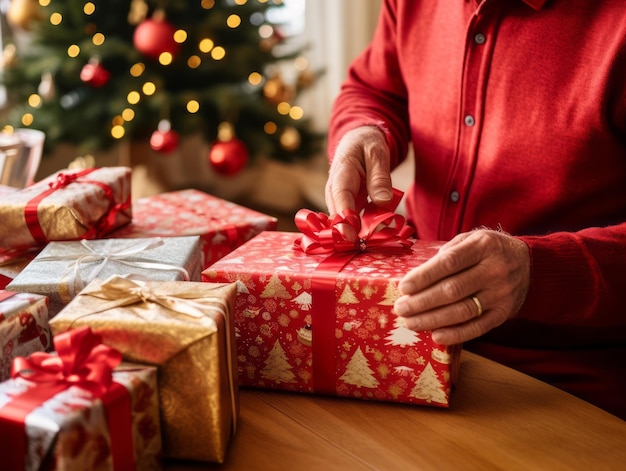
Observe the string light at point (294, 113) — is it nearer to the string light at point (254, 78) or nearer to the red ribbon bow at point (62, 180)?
the string light at point (254, 78)

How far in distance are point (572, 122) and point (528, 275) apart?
327mm

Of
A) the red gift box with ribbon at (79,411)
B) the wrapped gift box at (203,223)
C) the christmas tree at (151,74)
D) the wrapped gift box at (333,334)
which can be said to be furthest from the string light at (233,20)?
the red gift box with ribbon at (79,411)

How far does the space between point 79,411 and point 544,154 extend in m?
0.83

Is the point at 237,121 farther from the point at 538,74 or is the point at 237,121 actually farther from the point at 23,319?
the point at 23,319

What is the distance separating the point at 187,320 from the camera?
746mm

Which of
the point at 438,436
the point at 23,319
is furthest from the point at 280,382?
the point at 23,319

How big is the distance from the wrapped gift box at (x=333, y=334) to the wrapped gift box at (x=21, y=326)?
0.69 ft

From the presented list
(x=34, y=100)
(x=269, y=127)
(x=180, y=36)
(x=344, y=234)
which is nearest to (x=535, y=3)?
(x=344, y=234)

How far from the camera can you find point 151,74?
2.90 m

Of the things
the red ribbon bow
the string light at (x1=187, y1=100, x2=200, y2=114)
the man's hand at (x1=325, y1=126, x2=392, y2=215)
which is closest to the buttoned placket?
the man's hand at (x1=325, y1=126, x2=392, y2=215)

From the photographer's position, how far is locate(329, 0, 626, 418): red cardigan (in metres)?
0.98

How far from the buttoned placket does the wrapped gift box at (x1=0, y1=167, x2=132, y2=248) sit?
0.60 metres

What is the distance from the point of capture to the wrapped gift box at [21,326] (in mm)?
805

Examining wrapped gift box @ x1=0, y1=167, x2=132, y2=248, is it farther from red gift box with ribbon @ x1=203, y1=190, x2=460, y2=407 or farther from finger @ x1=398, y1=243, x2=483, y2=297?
finger @ x1=398, y1=243, x2=483, y2=297
